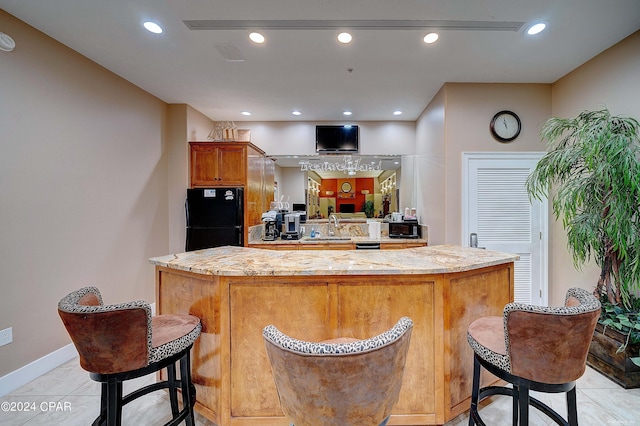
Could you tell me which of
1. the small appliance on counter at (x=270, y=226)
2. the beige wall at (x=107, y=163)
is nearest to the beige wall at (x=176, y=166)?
the beige wall at (x=107, y=163)

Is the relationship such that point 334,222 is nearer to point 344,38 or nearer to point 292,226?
point 292,226

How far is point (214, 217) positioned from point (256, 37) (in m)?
2.37

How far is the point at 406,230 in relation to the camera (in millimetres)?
4141

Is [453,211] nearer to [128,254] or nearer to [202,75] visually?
[202,75]

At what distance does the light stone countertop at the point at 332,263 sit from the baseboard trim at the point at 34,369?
161cm

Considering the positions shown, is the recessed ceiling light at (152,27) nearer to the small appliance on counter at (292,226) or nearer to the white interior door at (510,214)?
the small appliance on counter at (292,226)

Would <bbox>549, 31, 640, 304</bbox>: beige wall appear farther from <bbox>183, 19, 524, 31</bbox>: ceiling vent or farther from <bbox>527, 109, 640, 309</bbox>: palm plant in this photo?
<bbox>183, 19, 524, 31</bbox>: ceiling vent

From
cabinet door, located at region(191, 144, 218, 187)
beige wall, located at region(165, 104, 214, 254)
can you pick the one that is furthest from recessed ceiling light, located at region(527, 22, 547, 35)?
beige wall, located at region(165, 104, 214, 254)

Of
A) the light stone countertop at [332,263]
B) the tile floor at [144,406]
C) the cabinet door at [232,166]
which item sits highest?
the cabinet door at [232,166]

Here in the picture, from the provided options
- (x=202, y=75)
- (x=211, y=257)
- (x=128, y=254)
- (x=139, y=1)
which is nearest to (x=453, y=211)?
(x=211, y=257)

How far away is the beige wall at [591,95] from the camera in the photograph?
245 centimetres

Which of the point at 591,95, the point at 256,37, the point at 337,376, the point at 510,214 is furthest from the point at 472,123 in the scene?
the point at 337,376

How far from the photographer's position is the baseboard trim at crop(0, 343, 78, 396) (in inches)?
82.2

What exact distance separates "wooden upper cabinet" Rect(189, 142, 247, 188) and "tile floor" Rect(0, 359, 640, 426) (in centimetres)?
252
